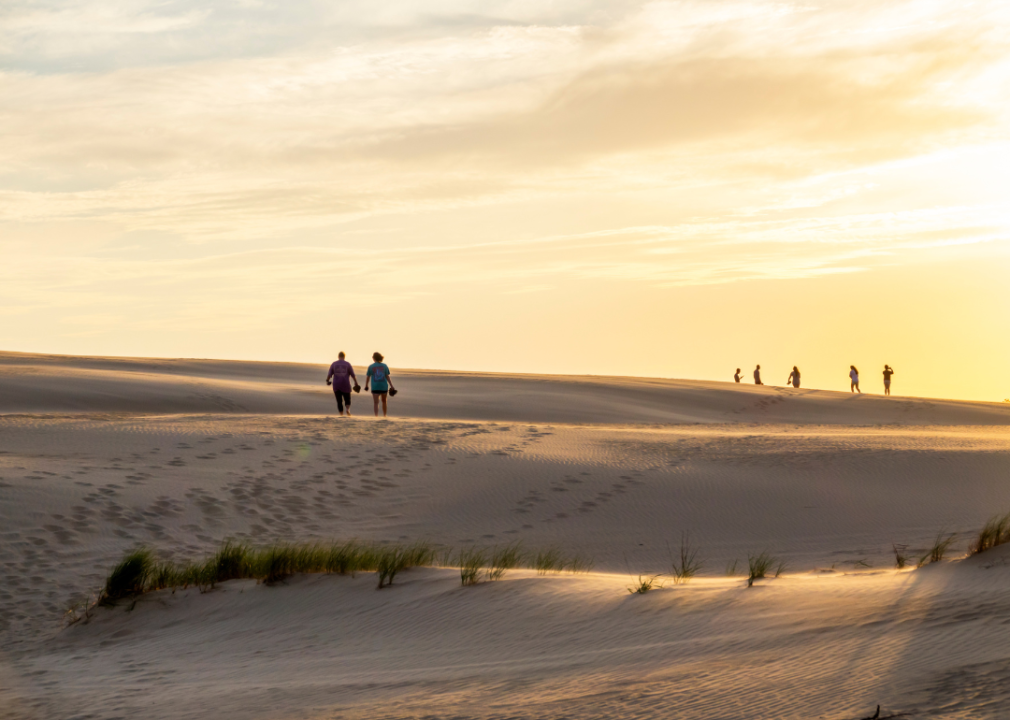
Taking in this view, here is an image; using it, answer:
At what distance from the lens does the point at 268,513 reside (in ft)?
32.4

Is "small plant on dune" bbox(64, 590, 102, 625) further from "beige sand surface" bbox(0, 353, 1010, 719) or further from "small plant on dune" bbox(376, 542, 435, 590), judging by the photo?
"small plant on dune" bbox(376, 542, 435, 590)

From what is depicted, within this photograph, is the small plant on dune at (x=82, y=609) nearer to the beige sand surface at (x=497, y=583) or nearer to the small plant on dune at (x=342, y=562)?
the beige sand surface at (x=497, y=583)

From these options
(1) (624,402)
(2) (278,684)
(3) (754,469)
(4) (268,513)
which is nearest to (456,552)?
(4) (268,513)

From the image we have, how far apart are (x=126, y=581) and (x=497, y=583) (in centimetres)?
290

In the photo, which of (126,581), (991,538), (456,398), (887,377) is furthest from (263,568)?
(887,377)

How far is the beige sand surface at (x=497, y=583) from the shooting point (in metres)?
3.68

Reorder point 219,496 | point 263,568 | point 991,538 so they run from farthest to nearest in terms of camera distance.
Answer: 1. point 219,496
2. point 263,568
3. point 991,538

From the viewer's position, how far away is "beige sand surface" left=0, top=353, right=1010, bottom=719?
145 inches

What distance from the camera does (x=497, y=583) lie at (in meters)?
5.94

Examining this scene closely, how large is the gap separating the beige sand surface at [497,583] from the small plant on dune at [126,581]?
1.00 feet

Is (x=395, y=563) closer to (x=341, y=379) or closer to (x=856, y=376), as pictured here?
(x=341, y=379)

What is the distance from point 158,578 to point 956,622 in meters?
5.60

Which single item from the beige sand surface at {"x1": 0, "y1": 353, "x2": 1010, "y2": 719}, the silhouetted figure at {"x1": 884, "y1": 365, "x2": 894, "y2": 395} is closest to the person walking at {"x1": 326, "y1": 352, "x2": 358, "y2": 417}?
the beige sand surface at {"x1": 0, "y1": 353, "x2": 1010, "y2": 719}

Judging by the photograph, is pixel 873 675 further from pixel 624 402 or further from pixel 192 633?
pixel 624 402
